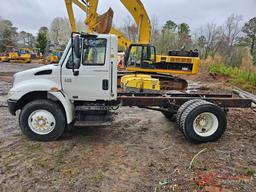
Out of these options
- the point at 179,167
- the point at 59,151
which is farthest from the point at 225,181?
the point at 59,151

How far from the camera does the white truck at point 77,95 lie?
4.95m

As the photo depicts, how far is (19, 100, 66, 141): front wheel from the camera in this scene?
16.3 ft

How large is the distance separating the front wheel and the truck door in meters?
0.50

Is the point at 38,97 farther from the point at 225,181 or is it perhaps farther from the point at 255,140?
the point at 255,140

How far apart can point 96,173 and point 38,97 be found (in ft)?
7.81

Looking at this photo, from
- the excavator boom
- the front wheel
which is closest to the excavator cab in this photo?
the excavator boom

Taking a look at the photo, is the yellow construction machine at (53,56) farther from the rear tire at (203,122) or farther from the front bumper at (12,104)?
the rear tire at (203,122)

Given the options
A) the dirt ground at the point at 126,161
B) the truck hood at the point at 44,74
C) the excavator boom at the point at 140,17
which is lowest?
the dirt ground at the point at 126,161

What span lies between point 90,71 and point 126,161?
2.01 metres

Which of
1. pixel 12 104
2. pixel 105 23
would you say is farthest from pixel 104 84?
pixel 105 23

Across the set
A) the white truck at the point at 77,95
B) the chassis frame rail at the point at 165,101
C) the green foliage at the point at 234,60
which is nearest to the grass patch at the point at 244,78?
the green foliage at the point at 234,60

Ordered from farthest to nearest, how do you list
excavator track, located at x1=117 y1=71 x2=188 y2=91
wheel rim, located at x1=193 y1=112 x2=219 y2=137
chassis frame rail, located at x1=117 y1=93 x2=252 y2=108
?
excavator track, located at x1=117 y1=71 x2=188 y2=91 < chassis frame rail, located at x1=117 y1=93 x2=252 y2=108 < wheel rim, located at x1=193 y1=112 x2=219 y2=137

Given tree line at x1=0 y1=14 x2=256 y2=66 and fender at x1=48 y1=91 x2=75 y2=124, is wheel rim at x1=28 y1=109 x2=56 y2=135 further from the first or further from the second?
tree line at x1=0 y1=14 x2=256 y2=66

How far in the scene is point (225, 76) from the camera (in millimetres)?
16625
